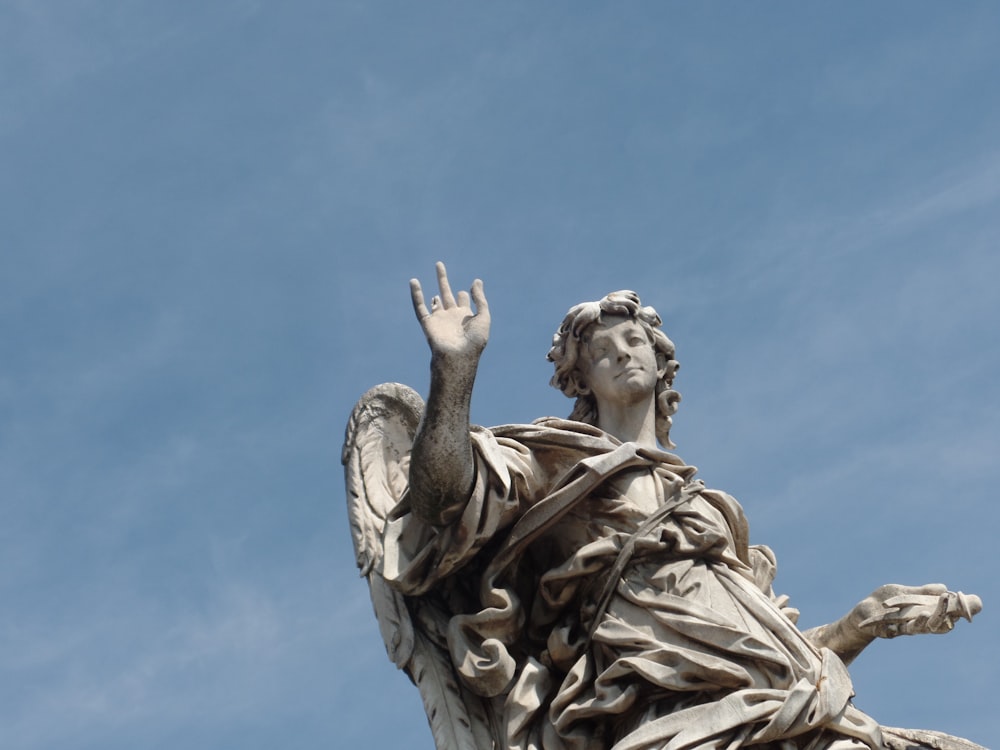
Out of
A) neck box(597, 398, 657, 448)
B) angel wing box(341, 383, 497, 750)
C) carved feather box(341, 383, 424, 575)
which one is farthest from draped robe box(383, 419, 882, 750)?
carved feather box(341, 383, 424, 575)

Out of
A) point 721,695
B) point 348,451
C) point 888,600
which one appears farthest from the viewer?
point 348,451

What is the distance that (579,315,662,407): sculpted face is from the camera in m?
13.8

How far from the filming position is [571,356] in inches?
550

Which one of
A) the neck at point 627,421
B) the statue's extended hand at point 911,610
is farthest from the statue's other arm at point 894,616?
the neck at point 627,421

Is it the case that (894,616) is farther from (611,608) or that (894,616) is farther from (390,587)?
(390,587)

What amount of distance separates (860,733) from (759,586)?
1.48 metres

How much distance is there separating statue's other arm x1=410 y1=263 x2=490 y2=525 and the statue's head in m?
1.27

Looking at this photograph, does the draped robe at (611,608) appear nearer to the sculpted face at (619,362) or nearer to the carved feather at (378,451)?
the sculpted face at (619,362)

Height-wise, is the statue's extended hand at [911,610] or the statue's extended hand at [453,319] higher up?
the statue's extended hand at [453,319]

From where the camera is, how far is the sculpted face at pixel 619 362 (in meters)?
13.8

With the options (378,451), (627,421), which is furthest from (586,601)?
(378,451)

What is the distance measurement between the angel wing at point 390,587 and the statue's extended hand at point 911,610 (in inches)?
82.6

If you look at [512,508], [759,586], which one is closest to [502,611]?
[512,508]

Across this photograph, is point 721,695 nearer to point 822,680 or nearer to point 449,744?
point 822,680
